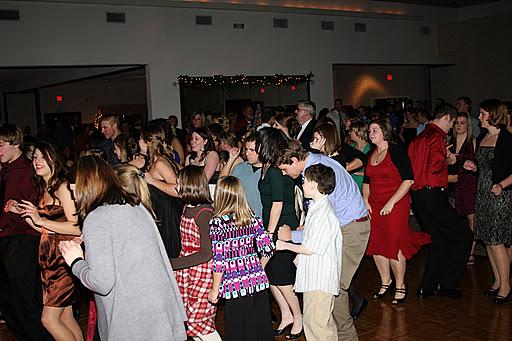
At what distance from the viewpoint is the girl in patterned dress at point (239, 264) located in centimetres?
386

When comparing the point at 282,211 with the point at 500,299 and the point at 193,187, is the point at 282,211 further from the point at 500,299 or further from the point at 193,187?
the point at 500,299

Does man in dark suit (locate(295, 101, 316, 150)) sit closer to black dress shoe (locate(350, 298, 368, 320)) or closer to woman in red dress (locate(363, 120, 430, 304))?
Result: woman in red dress (locate(363, 120, 430, 304))

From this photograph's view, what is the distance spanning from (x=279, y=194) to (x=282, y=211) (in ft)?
0.58

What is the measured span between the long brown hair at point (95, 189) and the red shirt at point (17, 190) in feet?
6.46

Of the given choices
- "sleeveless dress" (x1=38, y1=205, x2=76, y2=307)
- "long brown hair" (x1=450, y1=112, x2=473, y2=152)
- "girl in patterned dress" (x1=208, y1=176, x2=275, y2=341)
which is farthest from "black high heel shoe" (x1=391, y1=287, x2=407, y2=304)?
"sleeveless dress" (x1=38, y1=205, x2=76, y2=307)

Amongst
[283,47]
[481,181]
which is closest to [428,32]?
[283,47]

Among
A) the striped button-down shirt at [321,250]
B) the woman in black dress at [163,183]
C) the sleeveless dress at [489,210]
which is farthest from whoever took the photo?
the sleeveless dress at [489,210]

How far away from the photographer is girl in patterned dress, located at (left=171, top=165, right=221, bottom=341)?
3844 millimetres

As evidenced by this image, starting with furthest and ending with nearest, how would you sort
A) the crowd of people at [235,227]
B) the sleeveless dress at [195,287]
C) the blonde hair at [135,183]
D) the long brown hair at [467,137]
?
the long brown hair at [467,137]
the sleeveless dress at [195,287]
the blonde hair at [135,183]
the crowd of people at [235,227]

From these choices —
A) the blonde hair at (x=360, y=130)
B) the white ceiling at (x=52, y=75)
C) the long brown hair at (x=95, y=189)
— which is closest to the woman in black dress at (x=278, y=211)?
the long brown hair at (x=95, y=189)

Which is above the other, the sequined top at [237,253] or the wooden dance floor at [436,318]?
the sequined top at [237,253]

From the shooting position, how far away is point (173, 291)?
3070mm

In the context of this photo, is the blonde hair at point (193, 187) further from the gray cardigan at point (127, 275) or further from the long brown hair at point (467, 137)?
the long brown hair at point (467, 137)

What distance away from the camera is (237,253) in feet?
12.9
